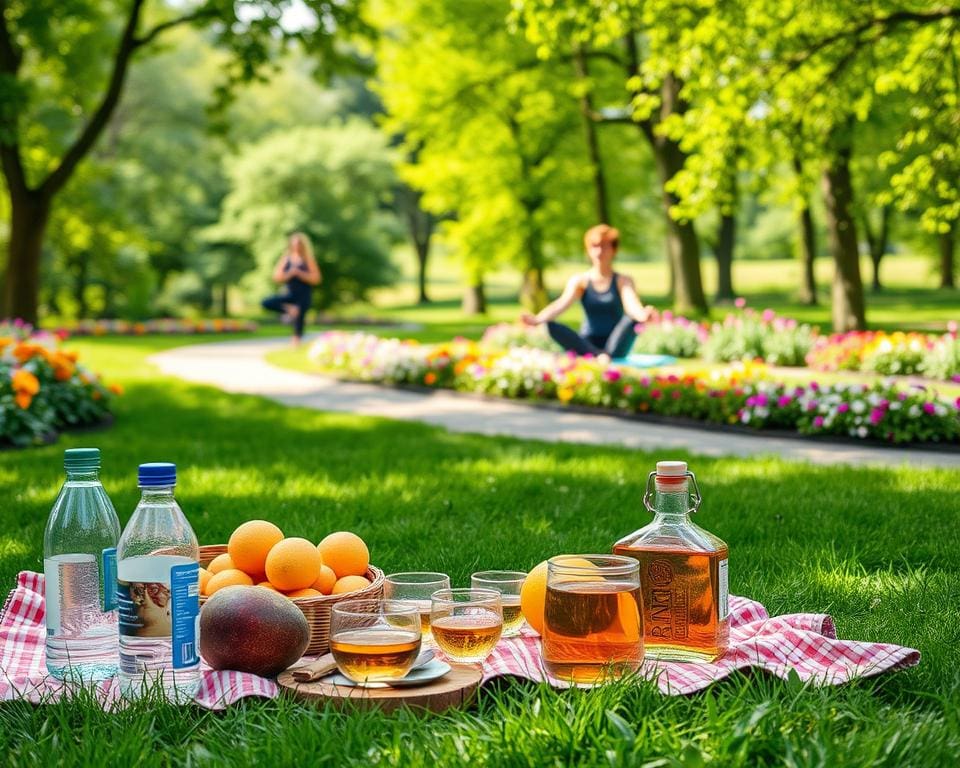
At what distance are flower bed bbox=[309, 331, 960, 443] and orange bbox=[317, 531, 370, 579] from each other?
6.21 m

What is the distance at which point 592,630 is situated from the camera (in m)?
2.94

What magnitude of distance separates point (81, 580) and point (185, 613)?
1.71 feet

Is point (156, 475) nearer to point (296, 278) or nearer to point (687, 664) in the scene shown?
point (687, 664)

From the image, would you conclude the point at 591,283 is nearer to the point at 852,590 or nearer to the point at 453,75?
the point at 852,590

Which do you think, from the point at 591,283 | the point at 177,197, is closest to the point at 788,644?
the point at 591,283

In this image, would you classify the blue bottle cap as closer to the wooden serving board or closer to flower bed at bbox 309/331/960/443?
the wooden serving board

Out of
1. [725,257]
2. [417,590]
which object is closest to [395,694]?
[417,590]

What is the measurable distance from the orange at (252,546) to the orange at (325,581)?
0.17 meters

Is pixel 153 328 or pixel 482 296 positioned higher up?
pixel 482 296

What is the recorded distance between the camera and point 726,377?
1057cm

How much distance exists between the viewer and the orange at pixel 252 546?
341cm

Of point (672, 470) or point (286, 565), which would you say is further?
point (286, 565)

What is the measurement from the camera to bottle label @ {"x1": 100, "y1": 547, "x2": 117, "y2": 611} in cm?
319

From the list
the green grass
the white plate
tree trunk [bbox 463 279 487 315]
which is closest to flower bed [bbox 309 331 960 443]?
the green grass
